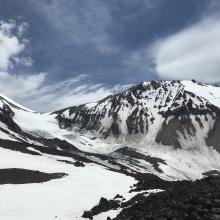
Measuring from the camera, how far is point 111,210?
125 feet

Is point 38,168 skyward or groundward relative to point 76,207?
skyward

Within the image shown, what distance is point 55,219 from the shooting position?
38781 millimetres

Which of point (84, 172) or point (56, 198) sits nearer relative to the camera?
point (56, 198)

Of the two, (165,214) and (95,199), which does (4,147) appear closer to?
(95,199)

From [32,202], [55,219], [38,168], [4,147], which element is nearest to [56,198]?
[32,202]

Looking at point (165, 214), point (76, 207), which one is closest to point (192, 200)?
point (165, 214)

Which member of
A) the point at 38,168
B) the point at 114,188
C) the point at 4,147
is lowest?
the point at 114,188

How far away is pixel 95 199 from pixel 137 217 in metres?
24.6

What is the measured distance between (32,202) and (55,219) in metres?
10.0

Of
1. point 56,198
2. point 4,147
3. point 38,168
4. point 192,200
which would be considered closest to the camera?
point 192,200

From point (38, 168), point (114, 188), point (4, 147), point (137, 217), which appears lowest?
point (137, 217)

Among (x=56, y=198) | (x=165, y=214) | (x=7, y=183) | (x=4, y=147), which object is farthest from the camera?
(x=4, y=147)

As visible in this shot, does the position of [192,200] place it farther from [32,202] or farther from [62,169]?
[62,169]

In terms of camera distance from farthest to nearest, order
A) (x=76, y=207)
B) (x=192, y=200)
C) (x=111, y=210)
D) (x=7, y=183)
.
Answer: (x=7, y=183) → (x=76, y=207) → (x=111, y=210) → (x=192, y=200)
